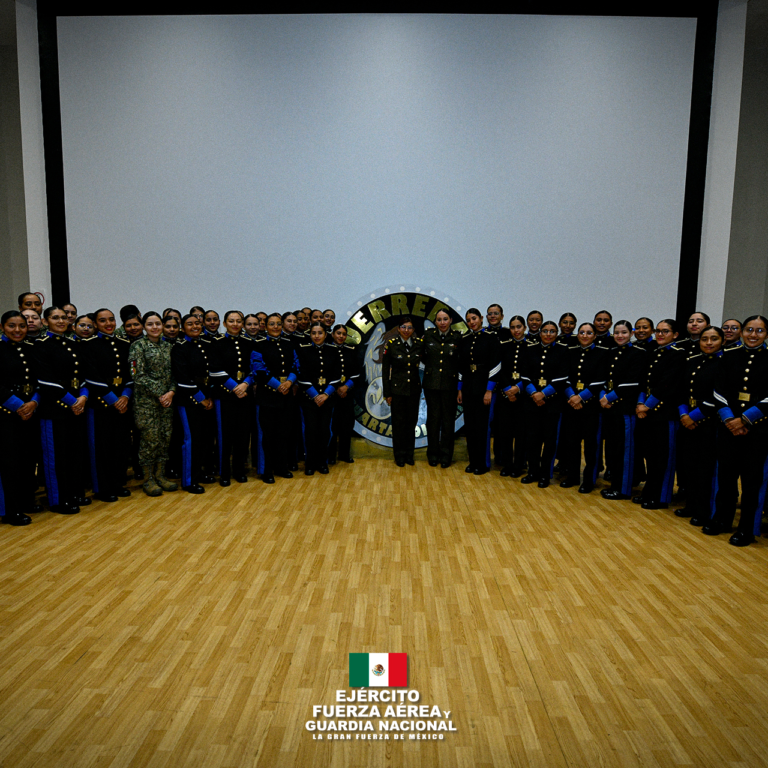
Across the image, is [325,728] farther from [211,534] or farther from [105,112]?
[105,112]

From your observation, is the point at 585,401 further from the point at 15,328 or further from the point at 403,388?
the point at 15,328

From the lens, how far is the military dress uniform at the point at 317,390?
223 inches

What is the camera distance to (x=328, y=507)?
188 inches

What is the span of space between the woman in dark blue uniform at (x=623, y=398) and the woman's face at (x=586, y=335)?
0.21 metres

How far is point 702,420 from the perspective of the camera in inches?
170

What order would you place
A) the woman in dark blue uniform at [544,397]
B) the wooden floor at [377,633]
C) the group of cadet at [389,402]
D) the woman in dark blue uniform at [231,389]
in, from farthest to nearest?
the woman in dark blue uniform at [544,397]
the woman in dark blue uniform at [231,389]
the group of cadet at [389,402]
the wooden floor at [377,633]

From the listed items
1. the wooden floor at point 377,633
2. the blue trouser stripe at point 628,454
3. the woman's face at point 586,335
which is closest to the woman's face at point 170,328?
the wooden floor at point 377,633

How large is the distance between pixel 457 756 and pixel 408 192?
20.7 feet

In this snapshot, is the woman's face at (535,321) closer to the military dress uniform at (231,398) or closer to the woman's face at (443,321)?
the woman's face at (443,321)

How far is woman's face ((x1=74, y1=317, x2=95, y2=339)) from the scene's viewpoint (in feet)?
15.4

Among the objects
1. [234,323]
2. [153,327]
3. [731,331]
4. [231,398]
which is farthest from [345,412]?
[731,331]

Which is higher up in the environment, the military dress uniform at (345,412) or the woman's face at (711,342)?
the woman's face at (711,342)

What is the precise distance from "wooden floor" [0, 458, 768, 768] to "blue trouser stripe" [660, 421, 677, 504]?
1.08 ft

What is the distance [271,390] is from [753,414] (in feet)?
13.1
